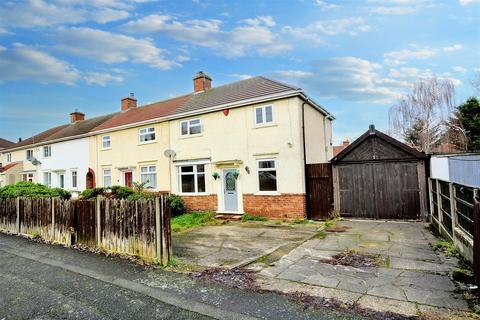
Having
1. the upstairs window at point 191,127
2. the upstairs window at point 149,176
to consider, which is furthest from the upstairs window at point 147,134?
the upstairs window at point 191,127

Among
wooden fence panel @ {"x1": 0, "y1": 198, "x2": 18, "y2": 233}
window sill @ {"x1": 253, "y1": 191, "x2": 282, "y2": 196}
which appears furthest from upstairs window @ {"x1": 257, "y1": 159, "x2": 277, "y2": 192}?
wooden fence panel @ {"x1": 0, "y1": 198, "x2": 18, "y2": 233}

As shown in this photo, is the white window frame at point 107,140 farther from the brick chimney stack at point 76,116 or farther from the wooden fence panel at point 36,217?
the brick chimney stack at point 76,116

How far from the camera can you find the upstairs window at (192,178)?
50.1 ft

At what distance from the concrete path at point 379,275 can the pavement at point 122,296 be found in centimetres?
73

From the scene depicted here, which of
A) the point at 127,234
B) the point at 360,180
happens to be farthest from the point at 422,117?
the point at 127,234

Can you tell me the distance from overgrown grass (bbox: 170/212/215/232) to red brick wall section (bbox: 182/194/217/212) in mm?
447

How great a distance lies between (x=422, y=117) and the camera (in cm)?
2831

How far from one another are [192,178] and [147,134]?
4737mm

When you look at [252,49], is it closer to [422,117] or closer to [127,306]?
[127,306]

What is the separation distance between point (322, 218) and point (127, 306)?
9.70m

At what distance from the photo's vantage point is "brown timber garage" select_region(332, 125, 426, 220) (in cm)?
1120

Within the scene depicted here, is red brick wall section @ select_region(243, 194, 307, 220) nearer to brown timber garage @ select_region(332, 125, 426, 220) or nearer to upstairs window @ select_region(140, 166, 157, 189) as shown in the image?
brown timber garage @ select_region(332, 125, 426, 220)

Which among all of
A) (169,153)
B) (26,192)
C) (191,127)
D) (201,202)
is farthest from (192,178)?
(26,192)

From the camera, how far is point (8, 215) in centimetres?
1115
